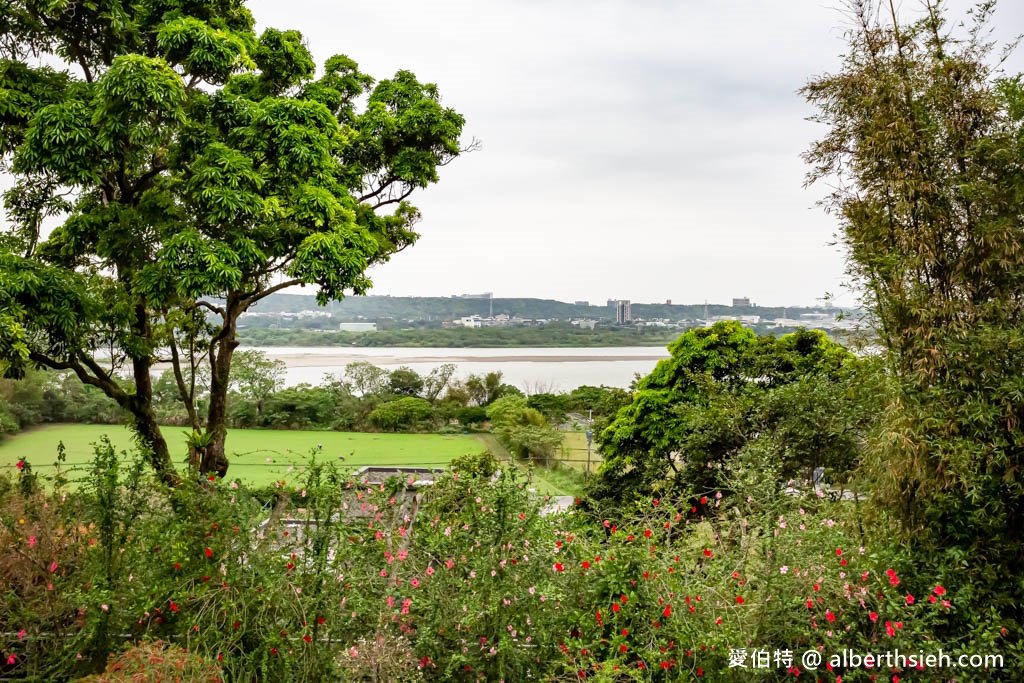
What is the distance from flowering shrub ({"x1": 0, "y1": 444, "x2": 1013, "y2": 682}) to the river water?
31.2 ft

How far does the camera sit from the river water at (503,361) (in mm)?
13688

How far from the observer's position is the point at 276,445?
39.6 ft

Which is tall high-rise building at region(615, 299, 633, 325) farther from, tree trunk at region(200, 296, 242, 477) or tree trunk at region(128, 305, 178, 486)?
tree trunk at region(128, 305, 178, 486)

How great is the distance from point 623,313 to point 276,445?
10.1 metres

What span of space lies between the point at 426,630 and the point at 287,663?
0.47 metres

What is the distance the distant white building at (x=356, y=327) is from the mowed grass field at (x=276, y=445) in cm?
312

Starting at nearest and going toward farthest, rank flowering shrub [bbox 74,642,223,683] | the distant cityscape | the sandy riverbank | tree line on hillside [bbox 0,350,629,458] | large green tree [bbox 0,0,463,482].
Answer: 1. flowering shrub [bbox 74,642,223,683]
2. large green tree [bbox 0,0,463,482]
3. tree line on hillside [bbox 0,350,629,458]
4. the distant cityscape
5. the sandy riverbank

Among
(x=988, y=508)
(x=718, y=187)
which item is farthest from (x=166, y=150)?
(x=718, y=187)

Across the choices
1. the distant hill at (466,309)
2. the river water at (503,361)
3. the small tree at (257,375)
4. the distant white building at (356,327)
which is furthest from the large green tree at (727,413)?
the distant white building at (356,327)

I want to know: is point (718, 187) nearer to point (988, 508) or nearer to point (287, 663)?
point (988, 508)

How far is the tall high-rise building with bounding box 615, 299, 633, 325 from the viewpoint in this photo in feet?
58.0

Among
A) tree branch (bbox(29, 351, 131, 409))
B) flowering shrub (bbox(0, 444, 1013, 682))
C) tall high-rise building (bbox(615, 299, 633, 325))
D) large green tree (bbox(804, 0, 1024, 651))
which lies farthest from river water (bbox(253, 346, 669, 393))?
flowering shrub (bbox(0, 444, 1013, 682))

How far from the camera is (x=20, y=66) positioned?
4887 millimetres

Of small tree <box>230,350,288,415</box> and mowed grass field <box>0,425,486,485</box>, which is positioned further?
small tree <box>230,350,288,415</box>
